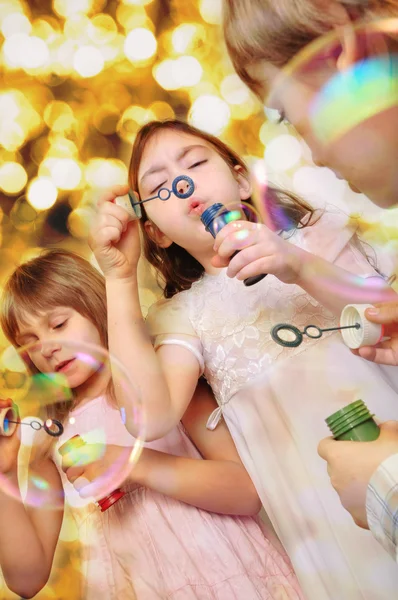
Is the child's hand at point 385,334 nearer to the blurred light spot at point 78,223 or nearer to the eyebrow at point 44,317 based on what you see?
the eyebrow at point 44,317

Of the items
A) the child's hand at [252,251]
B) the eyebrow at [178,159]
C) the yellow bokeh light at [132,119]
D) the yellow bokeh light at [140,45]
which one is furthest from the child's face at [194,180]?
the yellow bokeh light at [140,45]

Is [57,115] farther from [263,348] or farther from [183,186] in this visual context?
[263,348]

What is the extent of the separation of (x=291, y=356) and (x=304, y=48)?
370 mm

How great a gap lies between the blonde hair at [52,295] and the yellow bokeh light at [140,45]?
1.37 feet

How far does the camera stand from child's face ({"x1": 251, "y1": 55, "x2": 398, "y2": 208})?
701 mm

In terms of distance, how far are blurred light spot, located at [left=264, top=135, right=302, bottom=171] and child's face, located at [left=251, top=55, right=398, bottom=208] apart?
31cm

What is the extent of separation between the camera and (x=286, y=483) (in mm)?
784

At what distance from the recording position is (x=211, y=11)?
1069 mm

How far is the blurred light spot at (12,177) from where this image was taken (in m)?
1.06

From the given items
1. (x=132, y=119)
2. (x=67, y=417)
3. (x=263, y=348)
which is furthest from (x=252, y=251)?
(x=132, y=119)

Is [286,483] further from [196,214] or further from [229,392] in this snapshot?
[196,214]

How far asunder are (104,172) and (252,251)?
0.47m

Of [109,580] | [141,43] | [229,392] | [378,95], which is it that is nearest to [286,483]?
[229,392]

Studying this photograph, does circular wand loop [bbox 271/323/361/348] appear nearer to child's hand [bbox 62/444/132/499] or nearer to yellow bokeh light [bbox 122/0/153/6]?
child's hand [bbox 62/444/132/499]
